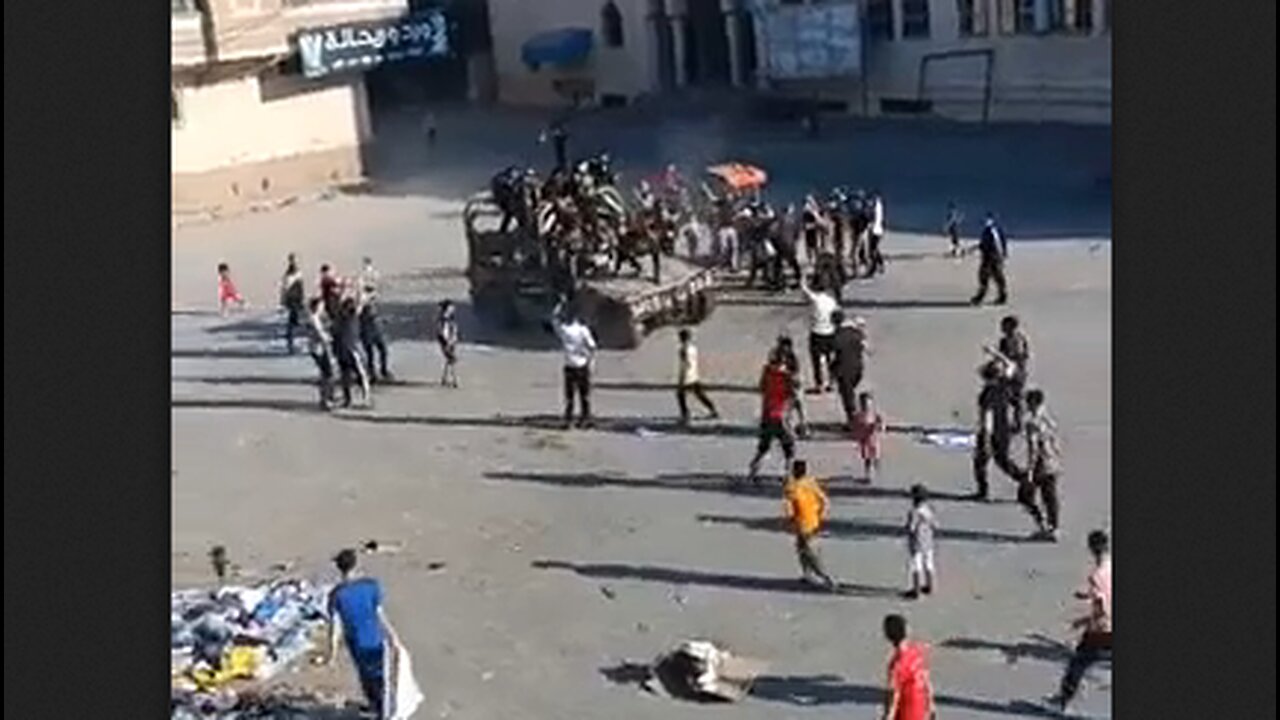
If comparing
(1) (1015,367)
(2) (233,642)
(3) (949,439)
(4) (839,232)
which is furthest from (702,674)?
(4) (839,232)

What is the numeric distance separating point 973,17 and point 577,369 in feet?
66.3

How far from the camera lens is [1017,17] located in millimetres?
37938

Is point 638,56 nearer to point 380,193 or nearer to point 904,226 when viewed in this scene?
point 380,193

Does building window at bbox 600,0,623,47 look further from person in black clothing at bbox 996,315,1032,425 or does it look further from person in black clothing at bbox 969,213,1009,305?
person in black clothing at bbox 996,315,1032,425

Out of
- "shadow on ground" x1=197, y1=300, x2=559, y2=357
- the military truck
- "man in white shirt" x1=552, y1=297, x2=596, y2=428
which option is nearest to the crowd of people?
"shadow on ground" x1=197, y1=300, x2=559, y2=357

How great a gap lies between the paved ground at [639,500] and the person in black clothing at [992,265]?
0.26 m

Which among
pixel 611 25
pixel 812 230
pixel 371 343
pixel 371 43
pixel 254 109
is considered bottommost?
pixel 371 343

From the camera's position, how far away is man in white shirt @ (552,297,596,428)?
20281mm

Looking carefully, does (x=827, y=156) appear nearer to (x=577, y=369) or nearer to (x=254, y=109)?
(x=254, y=109)

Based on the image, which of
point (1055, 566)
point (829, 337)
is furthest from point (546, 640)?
point (829, 337)

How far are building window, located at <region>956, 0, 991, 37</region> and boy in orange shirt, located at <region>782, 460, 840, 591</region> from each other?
79.0 ft

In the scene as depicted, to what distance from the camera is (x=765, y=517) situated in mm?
17391

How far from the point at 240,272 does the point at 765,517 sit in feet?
52.1

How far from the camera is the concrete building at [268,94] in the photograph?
124 ft
